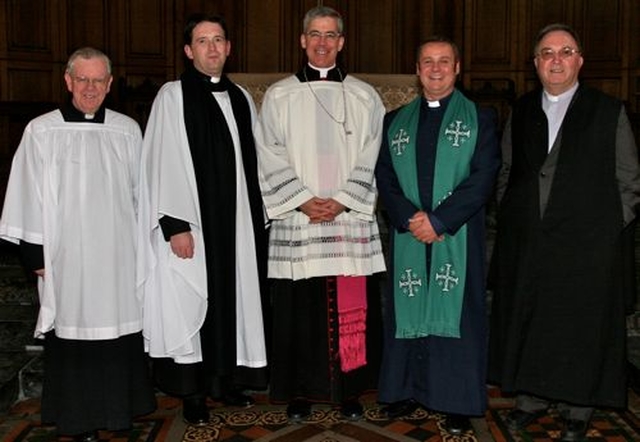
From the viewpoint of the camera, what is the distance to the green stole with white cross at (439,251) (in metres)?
3.54

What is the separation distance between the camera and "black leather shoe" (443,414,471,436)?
11.8ft

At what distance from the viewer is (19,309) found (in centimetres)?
481

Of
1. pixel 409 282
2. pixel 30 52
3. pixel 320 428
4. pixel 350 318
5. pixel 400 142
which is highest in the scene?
pixel 30 52

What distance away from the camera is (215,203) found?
3.65m

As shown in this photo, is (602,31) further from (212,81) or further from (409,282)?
(212,81)

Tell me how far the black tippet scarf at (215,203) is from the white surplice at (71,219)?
0.39 meters

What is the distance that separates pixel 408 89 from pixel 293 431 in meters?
3.67

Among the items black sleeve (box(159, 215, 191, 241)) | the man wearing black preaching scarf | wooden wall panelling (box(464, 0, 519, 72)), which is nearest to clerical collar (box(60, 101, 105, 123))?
the man wearing black preaching scarf

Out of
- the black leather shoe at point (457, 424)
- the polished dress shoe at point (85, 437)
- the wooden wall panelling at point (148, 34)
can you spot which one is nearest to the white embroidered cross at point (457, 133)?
the black leather shoe at point (457, 424)

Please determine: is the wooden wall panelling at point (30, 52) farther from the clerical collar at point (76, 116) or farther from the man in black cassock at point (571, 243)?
the man in black cassock at point (571, 243)

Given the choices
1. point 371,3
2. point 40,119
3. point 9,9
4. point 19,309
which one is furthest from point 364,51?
point 40,119

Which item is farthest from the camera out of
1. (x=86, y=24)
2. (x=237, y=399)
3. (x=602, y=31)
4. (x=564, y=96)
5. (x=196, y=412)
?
(x=602, y=31)

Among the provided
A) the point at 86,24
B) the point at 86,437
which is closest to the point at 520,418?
the point at 86,437

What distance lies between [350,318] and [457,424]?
0.69 m
